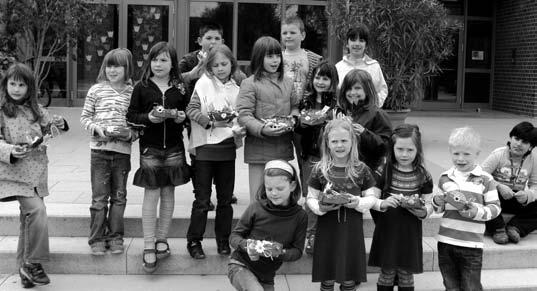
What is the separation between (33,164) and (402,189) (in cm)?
272

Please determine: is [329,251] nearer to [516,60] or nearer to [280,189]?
[280,189]

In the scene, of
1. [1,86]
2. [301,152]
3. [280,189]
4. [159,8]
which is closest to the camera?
[280,189]

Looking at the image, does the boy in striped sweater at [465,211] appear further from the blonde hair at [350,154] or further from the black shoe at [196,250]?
the black shoe at [196,250]

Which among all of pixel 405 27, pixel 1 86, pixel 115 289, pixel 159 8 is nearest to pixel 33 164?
pixel 1 86

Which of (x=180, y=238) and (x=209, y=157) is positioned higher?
(x=209, y=157)

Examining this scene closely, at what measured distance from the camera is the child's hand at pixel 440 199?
13.5 feet

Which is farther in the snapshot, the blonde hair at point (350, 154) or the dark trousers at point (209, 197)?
the dark trousers at point (209, 197)

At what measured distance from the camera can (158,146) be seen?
4.84 metres

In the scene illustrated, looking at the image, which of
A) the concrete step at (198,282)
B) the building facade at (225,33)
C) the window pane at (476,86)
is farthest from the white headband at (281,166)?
the window pane at (476,86)

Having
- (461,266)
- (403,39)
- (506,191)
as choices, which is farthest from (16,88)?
(403,39)

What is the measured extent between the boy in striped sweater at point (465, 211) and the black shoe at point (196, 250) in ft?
6.03

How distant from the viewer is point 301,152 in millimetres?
5129

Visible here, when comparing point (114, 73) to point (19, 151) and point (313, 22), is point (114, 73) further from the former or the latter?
point (313, 22)

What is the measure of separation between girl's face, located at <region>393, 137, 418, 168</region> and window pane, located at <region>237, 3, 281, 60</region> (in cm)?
1135
